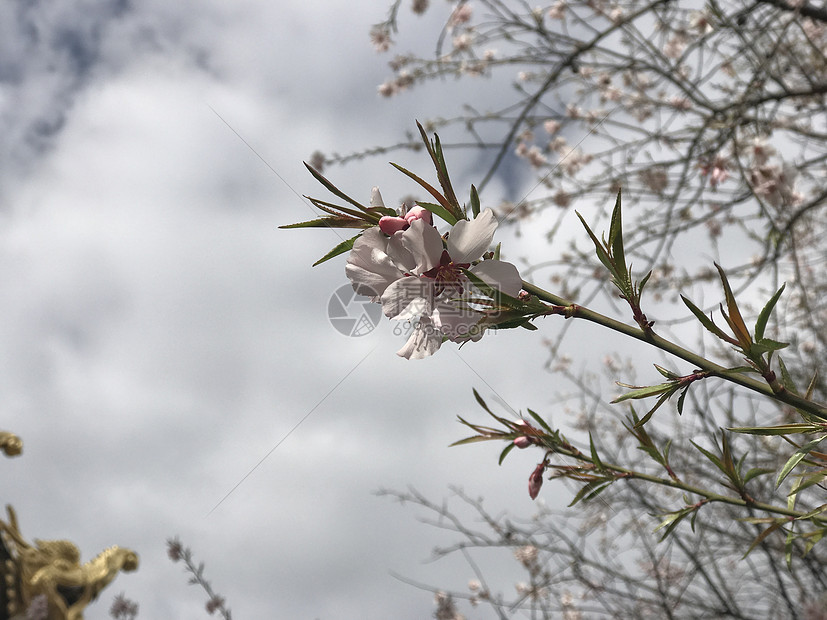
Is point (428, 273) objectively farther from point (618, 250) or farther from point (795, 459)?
point (795, 459)

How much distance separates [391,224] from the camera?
57 centimetres

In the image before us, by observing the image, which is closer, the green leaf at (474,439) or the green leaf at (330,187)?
the green leaf at (330,187)

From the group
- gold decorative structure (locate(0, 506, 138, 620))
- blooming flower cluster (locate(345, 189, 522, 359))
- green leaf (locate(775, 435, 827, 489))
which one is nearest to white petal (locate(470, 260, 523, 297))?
blooming flower cluster (locate(345, 189, 522, 359))

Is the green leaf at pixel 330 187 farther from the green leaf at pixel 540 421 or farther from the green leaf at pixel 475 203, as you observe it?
the green leaf at pixel 540 421

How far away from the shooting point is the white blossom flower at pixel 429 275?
1.80ft

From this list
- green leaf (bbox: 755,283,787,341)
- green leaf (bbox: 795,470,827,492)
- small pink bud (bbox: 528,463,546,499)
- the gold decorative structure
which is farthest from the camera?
the gold decorative structure

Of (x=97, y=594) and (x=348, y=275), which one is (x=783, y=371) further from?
(x=97, y=594)

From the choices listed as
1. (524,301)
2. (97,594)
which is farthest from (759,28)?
(97,594)

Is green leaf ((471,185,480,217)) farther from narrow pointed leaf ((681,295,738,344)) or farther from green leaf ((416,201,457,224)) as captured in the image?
narrow pointed leaf ((681,295,738,344))

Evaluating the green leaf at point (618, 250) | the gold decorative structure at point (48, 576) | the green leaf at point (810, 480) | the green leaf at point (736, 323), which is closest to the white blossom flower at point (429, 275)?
the green leaf at point (618, 250)

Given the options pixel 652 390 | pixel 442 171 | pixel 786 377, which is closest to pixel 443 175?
pixel 442 171

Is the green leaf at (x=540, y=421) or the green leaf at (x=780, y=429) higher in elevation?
the green leaf at (x=540, y=421)

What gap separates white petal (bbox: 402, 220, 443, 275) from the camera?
0.55 metres

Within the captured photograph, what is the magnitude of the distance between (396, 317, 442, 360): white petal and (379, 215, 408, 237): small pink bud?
97mm
